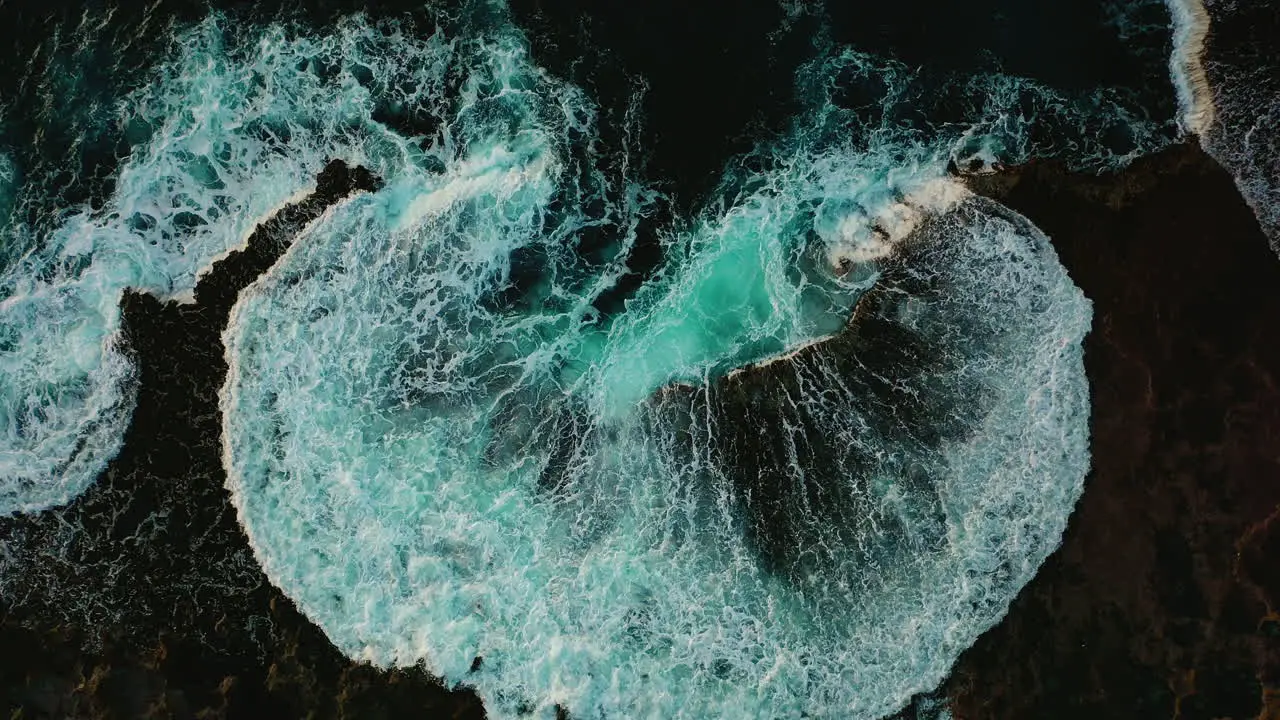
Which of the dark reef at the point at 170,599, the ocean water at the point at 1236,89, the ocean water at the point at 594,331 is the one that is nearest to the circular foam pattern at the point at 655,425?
the ocean water at the point at 594,331

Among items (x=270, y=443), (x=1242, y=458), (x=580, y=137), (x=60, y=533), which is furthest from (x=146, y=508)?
(x=1242, y=458)

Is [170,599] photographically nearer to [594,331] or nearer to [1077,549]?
[594,331]

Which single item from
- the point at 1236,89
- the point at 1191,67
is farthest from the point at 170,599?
the point at 1236,89

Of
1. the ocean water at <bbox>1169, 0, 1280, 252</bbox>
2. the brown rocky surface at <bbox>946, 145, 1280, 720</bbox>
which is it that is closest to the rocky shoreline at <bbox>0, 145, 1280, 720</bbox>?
the brown rocky surface at <bbox>946, 145, 1280, 720</bbox>

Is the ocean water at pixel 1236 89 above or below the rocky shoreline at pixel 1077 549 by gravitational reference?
above

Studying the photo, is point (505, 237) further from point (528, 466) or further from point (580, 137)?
point (528, 466)

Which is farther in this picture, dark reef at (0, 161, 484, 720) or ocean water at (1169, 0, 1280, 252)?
ocean water at (1169, 0, 1280, 252)

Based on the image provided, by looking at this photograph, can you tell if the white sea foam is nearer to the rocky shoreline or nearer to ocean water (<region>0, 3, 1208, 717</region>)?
ocean water (<region>0, 3, 1208, 717</region>)

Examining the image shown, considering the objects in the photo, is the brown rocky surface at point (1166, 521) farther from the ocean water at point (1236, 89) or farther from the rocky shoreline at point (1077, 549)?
the ocean water at point (1236, 89)
